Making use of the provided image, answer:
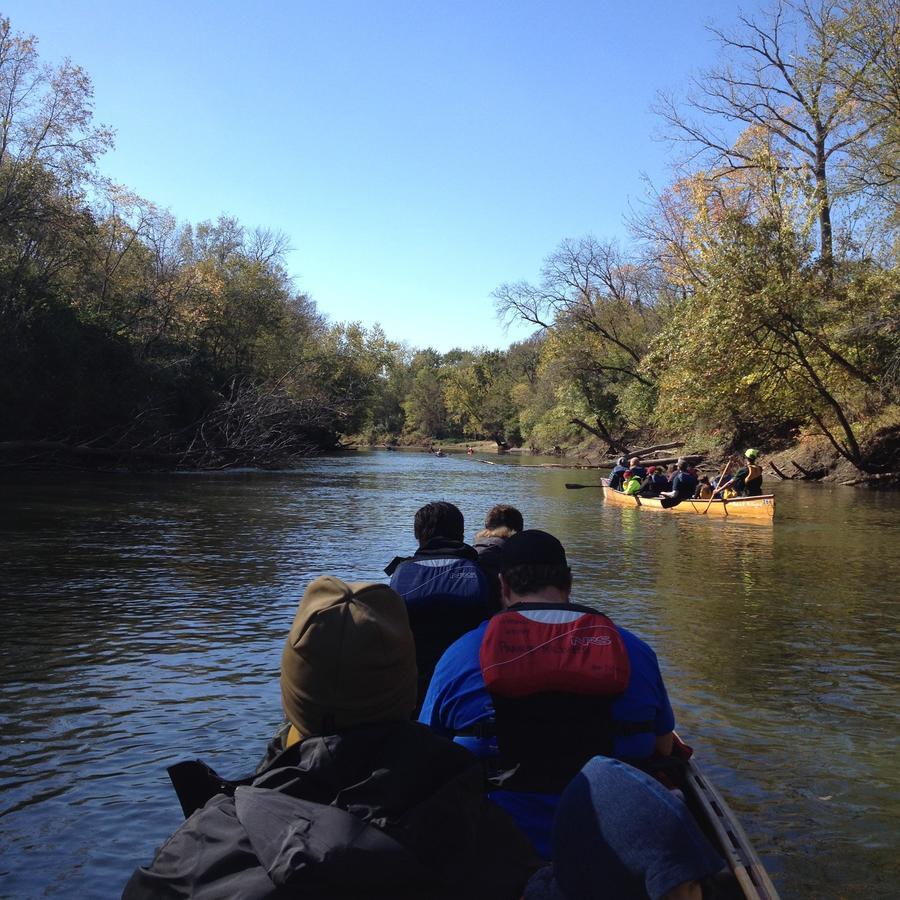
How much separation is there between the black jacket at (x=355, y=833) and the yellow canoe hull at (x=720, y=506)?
62.9ft

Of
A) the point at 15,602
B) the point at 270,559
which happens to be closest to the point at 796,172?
the point at 270,559

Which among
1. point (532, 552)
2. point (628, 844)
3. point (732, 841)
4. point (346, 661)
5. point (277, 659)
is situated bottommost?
point (277, 659)

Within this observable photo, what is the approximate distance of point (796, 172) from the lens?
29469mm

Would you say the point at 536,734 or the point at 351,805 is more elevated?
the point at 351,805

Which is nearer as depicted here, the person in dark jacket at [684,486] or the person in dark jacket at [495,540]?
the person in dark jacket at [495,540]

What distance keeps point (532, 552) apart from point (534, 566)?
0.06 metres

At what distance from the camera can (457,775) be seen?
7.59 ft

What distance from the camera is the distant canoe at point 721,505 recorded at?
20856 millimetres

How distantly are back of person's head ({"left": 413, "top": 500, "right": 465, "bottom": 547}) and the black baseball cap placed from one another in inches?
76.2

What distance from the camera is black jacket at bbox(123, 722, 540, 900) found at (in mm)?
2045

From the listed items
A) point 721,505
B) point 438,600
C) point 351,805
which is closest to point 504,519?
point 438,600

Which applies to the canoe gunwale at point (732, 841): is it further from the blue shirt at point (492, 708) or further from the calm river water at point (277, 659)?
the calm river water at point (277, 659)

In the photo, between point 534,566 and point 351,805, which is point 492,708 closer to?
point 534,566

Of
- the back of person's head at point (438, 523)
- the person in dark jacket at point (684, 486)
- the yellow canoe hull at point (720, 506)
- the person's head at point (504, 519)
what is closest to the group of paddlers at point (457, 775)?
the back of person's head at point (438, 523)
